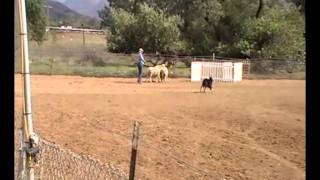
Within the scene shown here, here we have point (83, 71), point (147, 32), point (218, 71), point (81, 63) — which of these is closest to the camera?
point (218, 71)

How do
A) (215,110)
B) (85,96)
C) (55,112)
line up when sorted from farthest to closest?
(85,96)
(215,110)
(55,112)

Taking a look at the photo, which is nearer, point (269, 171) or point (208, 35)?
point (269, 171)

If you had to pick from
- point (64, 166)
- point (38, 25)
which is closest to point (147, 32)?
point (38, 25)

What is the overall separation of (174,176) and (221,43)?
1097 inches

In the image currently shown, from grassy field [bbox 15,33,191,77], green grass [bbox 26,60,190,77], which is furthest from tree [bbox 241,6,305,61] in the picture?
green grass [bbox 26,60,190,77]

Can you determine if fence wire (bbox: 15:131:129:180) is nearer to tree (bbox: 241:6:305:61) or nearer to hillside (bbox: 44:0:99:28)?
tree (bbox: 241:6:305:61)

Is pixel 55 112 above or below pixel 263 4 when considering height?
below

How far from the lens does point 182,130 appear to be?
10570mm

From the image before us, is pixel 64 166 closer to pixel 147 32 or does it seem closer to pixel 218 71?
pixel 218 71
